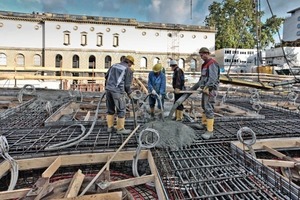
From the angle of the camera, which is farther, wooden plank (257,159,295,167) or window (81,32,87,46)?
window (81,32,87,46)

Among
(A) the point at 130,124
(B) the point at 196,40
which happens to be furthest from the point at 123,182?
(B) the point at 196,40

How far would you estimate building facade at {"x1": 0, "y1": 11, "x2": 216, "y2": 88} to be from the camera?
104 feet

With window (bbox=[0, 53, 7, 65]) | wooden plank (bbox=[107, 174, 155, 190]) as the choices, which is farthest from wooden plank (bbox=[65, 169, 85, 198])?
window (bbox=[0, 53, 7, 65])

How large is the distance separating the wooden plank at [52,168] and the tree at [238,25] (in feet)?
126

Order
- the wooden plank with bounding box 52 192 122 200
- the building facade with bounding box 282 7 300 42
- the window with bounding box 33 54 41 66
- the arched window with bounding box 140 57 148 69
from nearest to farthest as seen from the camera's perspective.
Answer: the wooden plank with bounding box 52 192 122 200
the window with bounding box 33 54 41 66
the arched window with bounding box 140 57 148 69
the building facade with bounding box 282 7 300 42

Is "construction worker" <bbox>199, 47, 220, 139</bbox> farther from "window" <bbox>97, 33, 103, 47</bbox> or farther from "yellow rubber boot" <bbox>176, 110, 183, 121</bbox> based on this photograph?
"window" <bbox>97, 33, 103, 47</bbox>

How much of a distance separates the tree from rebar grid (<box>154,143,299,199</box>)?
123 ft

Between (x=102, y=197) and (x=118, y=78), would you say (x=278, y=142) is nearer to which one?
(x=118, y=78)

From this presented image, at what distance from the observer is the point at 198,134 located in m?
3.90

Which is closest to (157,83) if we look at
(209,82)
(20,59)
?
(209,82)

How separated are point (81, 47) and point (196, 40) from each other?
56.4 feet

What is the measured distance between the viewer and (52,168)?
104 inches

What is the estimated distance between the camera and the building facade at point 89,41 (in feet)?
104

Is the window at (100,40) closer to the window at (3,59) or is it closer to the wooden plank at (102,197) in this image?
the window at (3,59)
